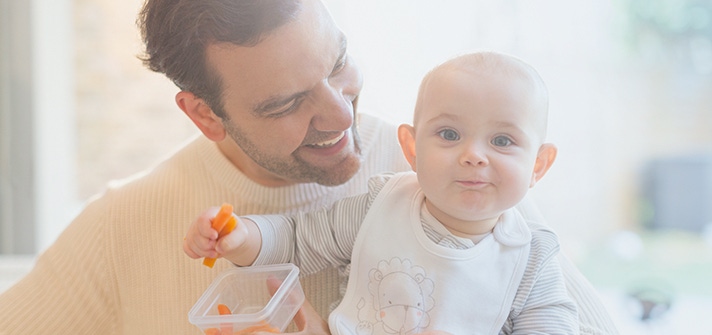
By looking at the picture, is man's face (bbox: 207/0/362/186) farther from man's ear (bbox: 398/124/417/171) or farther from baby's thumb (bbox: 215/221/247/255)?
baby's thumb (bbox: 215/221/247/255)

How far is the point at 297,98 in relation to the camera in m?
1.45

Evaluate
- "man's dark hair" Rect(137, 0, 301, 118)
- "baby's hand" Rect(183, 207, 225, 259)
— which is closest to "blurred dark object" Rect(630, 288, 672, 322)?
"man's dark hair" Rect(137, 0, 301, 118)

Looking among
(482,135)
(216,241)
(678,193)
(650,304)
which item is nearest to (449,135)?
(482,135)

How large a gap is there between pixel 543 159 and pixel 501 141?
0.38 ft

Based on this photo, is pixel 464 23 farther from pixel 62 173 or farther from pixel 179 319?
pixel 62 173

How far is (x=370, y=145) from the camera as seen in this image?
66.1 inches

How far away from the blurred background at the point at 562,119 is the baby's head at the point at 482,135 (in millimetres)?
1465

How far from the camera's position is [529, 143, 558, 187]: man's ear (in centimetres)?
126

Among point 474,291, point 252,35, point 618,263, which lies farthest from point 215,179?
point 618,263

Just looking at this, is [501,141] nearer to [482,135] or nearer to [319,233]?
[482,135]

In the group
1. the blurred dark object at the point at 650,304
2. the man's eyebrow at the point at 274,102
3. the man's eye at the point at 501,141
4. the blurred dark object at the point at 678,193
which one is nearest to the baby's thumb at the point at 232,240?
the man's eyebrow at the point at 274,102

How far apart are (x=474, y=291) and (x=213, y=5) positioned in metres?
0.68

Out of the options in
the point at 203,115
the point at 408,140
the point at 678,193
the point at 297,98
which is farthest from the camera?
the point at 678,193

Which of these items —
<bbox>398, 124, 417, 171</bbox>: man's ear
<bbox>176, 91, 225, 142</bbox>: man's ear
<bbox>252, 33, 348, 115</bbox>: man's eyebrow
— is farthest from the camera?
<bbox>176, 91, 225, 142</bbox>: man's ear
